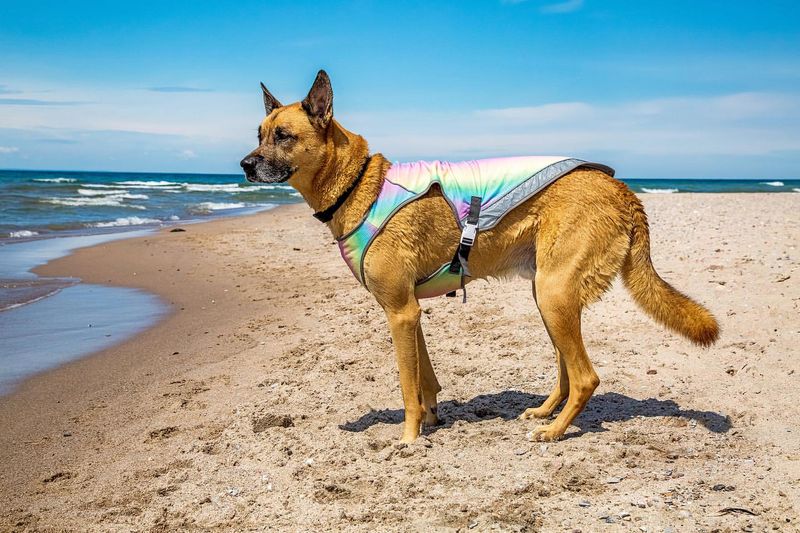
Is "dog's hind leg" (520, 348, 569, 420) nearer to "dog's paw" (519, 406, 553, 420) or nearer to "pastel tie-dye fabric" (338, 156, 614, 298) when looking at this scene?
"dog's paw" (519, 406, 553, 420)

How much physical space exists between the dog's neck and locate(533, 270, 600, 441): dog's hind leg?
4.37 ft

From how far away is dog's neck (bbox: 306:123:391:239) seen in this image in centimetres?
495

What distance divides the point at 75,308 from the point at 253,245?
728 centimetres

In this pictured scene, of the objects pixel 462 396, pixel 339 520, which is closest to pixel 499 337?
pixel 462 396

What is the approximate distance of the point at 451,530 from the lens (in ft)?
11.8

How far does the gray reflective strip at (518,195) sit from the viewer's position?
15.9 ft

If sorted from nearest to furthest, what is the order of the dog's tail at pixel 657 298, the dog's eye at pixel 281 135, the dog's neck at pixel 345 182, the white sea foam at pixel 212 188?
the dog's tail at pixel 657 298, the dog's eye at pixel 281 135, the dog's neck at pixel 345 182, the white sea foam at pixel 212 188

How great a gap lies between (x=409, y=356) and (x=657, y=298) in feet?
5.82

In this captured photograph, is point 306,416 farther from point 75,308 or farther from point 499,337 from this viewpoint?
point 75,308

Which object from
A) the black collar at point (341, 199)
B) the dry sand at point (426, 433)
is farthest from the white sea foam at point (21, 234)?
the black collar at point (341, 199)

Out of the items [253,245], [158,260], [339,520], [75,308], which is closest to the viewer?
[339,520]

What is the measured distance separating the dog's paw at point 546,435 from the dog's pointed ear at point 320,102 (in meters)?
2.59

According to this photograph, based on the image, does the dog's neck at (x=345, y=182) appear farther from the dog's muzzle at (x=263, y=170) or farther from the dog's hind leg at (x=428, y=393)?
the dog's hind leg at (x=428, y=393)

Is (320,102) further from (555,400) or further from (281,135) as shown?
(555,400)
